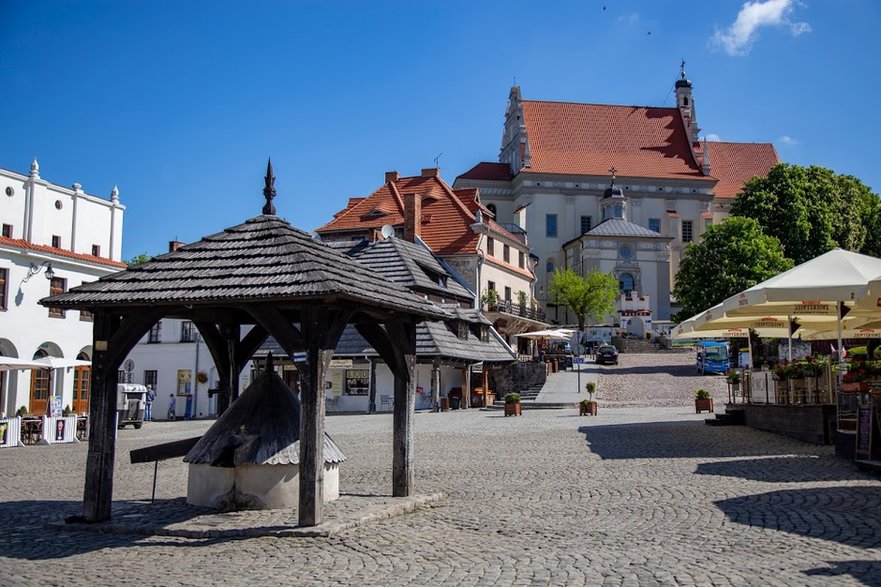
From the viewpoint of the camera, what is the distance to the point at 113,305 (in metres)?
10.7

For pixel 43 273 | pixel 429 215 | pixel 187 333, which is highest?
pixel 429 215

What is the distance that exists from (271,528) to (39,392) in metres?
36.6

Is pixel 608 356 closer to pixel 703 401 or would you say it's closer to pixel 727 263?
pixel 727 263

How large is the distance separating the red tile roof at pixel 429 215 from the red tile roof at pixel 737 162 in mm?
43881

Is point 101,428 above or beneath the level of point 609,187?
beneath

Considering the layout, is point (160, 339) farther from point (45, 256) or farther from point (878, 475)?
point (878, 475)

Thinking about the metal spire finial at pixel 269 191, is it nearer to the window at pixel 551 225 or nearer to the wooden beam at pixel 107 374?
the wooden beam at pixel 107 374

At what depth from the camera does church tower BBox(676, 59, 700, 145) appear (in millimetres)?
96562

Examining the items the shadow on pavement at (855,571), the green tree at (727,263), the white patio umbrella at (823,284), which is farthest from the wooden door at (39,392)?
the shadow on pavement at (855,571)

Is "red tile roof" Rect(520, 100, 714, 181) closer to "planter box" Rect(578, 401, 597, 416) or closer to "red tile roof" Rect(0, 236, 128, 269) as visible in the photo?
"red tile roof" Rect(0, 236, 128, 269)

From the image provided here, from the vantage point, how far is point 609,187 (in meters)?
89.0

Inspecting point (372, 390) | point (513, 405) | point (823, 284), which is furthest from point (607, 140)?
point (823, 284)

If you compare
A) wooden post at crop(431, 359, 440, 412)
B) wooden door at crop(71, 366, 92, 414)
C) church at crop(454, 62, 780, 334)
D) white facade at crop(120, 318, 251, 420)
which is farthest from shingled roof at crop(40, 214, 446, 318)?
church at crop(454, 62, 780, 334)

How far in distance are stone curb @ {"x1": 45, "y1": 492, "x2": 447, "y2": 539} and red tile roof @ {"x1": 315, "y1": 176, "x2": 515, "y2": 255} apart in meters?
47.0
